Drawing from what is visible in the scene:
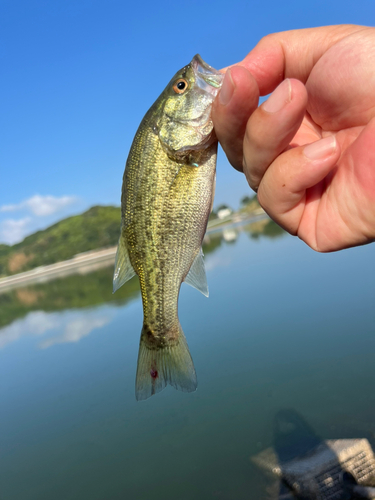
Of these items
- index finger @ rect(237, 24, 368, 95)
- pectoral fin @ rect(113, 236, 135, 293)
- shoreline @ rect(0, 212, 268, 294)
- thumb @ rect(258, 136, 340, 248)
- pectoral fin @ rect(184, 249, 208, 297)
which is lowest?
pectoral fin @ rect(184, 249, 208, 297)

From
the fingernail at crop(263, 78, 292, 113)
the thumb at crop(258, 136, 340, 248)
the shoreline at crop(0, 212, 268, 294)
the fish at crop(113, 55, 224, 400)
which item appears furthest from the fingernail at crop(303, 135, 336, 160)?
the shoreline at crop(0, 212, 268, 294)

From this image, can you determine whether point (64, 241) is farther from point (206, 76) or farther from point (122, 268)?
point (206, 76)

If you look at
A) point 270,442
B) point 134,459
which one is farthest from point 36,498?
point 270,442

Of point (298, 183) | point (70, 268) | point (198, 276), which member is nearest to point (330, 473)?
point (198, 276)

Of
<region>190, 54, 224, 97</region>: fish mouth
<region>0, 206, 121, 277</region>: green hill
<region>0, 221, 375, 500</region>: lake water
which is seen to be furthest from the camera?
<region>0, 206, 121, 277</region>: green hill

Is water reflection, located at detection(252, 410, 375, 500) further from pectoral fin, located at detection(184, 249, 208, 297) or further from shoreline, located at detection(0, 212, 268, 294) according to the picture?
shoreline, located at detection(0, 212, 268, 294)

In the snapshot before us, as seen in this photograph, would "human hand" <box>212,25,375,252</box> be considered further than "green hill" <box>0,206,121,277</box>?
No

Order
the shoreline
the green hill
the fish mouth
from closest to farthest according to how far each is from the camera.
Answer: the fish mouth
the shoreline
the green hill
